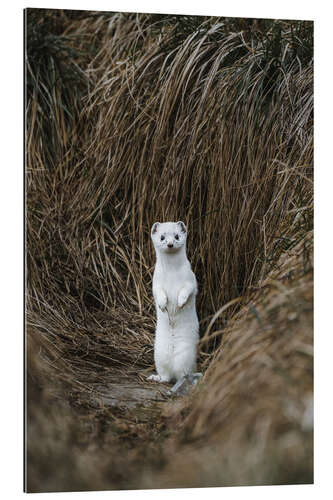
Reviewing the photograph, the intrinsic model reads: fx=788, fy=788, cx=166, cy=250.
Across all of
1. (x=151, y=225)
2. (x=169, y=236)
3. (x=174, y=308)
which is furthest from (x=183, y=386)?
(x=151, y=225)

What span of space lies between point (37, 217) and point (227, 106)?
128 centimetres

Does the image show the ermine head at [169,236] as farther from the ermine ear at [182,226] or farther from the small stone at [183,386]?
the small stone at [183,386]

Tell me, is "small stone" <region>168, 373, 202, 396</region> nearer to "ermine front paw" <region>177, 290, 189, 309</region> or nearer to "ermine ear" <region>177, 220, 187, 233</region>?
"ermine front paw" <region>177, 290, 189, 309</region>

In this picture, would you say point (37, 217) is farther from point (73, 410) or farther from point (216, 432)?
point (216, 432)

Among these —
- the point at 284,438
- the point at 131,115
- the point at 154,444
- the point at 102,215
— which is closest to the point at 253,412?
the point at 284,438

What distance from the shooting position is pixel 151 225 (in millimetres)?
4770

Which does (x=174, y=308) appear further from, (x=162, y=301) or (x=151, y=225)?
(x=151, y=225)

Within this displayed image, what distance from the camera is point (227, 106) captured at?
15.0ft

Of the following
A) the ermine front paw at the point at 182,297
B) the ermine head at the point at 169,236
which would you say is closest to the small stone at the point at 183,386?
the ermine front paw at the point at 182,297

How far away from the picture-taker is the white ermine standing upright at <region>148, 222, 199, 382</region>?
171 inches

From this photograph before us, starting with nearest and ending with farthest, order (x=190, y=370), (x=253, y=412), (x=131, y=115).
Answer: (x=253, y=412), (x=190, y=370), (x=131, y=115)

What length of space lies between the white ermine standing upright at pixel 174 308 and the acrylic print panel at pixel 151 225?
0.06ft

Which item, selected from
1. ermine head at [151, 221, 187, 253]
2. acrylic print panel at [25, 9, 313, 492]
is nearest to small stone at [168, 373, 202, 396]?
acrylic print panel at [25, 9, 313, 492]

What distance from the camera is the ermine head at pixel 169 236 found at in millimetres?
4277
